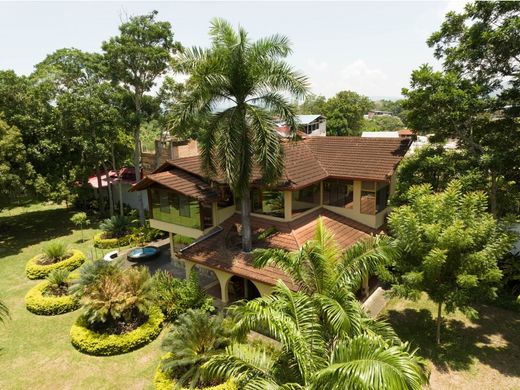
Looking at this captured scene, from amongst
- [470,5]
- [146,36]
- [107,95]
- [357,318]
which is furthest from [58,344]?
[470,5]

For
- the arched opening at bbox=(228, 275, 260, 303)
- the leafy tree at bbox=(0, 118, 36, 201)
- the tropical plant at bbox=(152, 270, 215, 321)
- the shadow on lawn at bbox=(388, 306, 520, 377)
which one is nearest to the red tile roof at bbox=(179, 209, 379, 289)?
the tropical plant at bbox=(152, 270, 215, 321)

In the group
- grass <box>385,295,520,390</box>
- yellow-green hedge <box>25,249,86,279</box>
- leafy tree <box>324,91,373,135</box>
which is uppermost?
leafy tree <box>324,91,373,135</box>

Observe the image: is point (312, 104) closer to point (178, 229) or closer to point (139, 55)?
point (139, 55)

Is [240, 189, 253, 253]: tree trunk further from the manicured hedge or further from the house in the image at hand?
the manicured hedge

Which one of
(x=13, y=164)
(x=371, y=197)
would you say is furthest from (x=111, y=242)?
(x=371, y=197)

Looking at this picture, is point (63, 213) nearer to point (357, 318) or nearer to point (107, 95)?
point (107, 95)

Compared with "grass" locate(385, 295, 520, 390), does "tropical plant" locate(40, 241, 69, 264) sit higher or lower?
higher

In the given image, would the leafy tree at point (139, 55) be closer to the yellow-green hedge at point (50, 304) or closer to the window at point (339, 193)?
the yellow-green hedge at point (50, 304)

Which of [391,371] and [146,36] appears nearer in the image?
[391,371]
